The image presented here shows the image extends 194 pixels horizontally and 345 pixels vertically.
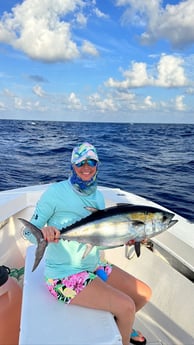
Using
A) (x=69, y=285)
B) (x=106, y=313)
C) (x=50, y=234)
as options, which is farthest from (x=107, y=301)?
(x=50, y=234)

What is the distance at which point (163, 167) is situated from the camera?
14086 mm

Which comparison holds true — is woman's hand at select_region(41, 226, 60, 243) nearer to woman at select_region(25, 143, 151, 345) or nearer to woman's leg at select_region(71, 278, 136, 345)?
woman at select_region(25, 143, 151, 345)

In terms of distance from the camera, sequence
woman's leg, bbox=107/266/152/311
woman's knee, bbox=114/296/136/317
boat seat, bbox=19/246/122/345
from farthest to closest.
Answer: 1. woman's leg, bbox=107/266/152/311
2. woman's knee, bbox=114/296/136/317
3. boat seat, bbox=19/246/122/345

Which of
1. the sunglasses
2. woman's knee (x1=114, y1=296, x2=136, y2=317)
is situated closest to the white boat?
woman's knee (x1=114, y1=296, x2=136, y2=317)

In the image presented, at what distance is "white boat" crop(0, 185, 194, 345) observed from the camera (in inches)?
76.6

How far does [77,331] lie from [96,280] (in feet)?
1.36

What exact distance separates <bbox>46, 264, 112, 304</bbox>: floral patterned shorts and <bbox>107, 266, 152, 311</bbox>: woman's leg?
0.32m

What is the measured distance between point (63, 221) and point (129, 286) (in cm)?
75

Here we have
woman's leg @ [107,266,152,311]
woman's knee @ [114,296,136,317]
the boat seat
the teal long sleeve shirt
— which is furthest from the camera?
woman's leg @ [107,266,152,311]

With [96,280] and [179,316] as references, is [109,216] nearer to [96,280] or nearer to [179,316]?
[96,280]

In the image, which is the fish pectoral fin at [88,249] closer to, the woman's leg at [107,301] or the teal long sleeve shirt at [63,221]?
the teal long sleeve shirt at [63,221]

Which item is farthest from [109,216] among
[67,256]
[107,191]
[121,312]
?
[107,191]

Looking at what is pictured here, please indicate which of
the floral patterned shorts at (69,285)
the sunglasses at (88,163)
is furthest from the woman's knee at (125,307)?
the sunglasses at (88,163)

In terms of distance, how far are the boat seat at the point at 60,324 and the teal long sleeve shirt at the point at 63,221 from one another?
19 cm
